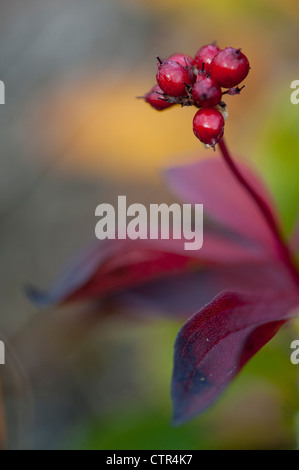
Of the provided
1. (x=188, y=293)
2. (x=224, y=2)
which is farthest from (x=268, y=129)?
(x=224, y=2)

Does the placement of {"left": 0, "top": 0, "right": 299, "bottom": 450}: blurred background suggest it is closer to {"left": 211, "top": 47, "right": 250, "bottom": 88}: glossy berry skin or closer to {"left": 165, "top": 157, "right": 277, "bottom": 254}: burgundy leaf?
{"left": 165, "top": 157, "right": 277, "bottom": 254}: burgundy leaf

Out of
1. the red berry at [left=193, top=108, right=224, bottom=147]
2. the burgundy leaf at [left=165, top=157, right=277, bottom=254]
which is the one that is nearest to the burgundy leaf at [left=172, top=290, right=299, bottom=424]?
the red berry at [left=193, top=108, right=224, bottom=147]

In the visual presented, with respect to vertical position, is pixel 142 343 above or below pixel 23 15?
below

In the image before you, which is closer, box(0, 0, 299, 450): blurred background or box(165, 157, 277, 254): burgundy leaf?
box(165, 157, 277, 254): burgundy leaf

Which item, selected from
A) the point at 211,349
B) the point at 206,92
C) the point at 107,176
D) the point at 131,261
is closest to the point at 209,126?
the point at 206,92

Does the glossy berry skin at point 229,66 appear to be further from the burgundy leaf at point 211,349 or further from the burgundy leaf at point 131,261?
the burgundy leaf at point 131,261

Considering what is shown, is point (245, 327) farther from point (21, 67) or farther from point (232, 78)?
point (21, 67)

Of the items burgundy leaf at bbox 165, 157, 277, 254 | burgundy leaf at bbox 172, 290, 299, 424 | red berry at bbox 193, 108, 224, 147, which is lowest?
burgundy leaf at bbox 172, 290, 299, 424

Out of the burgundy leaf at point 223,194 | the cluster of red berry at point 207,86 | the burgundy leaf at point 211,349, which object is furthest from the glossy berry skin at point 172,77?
the burgundy leaf at point 223,194
